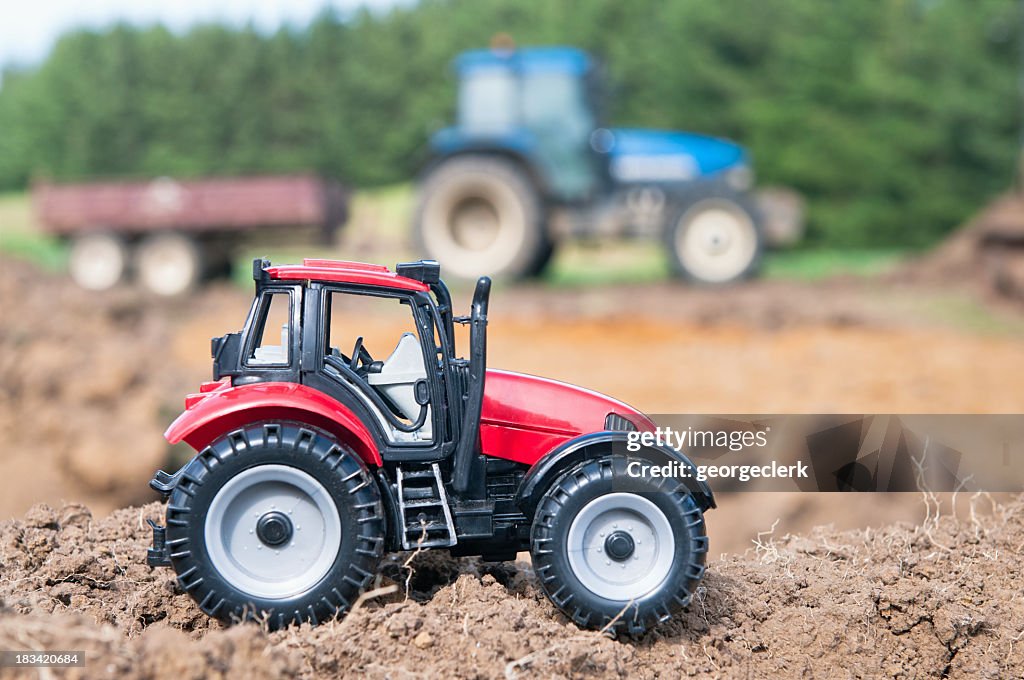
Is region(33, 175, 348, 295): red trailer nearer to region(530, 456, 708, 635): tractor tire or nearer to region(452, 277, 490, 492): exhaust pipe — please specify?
region(452, 277, 490, 492): exhaust pipe

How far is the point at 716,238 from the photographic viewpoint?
60.1 feet

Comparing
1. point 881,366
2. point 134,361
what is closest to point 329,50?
point 134,361

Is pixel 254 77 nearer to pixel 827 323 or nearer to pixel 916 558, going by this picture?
pixel 827 323

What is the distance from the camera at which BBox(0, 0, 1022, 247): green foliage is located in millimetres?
28453

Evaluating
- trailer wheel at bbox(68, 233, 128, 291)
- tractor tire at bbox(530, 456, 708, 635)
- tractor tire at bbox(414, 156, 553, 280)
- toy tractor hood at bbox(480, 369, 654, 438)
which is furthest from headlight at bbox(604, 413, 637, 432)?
trailer wheel at bbox(68, 233, 128, 291)

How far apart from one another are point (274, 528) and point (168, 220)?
57.4ft

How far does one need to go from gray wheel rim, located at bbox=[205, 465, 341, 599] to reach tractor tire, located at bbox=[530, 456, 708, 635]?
36.7 inches

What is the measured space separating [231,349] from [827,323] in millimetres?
12575

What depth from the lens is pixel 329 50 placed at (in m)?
39.2

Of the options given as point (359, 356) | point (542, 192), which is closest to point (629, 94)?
point (542, 192)

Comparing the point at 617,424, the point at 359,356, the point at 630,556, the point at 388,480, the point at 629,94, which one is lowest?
the point at 630,556

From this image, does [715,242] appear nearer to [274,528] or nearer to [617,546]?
[617,546]

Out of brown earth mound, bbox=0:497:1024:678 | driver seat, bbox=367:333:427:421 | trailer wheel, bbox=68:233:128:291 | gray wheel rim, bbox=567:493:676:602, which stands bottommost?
brown earth mound, bbox=0:497:1024:678

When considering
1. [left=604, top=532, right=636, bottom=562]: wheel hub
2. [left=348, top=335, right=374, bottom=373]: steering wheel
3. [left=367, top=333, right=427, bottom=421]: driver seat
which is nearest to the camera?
[left=604, top=532, right=636, bottom=562]: wheel hub
